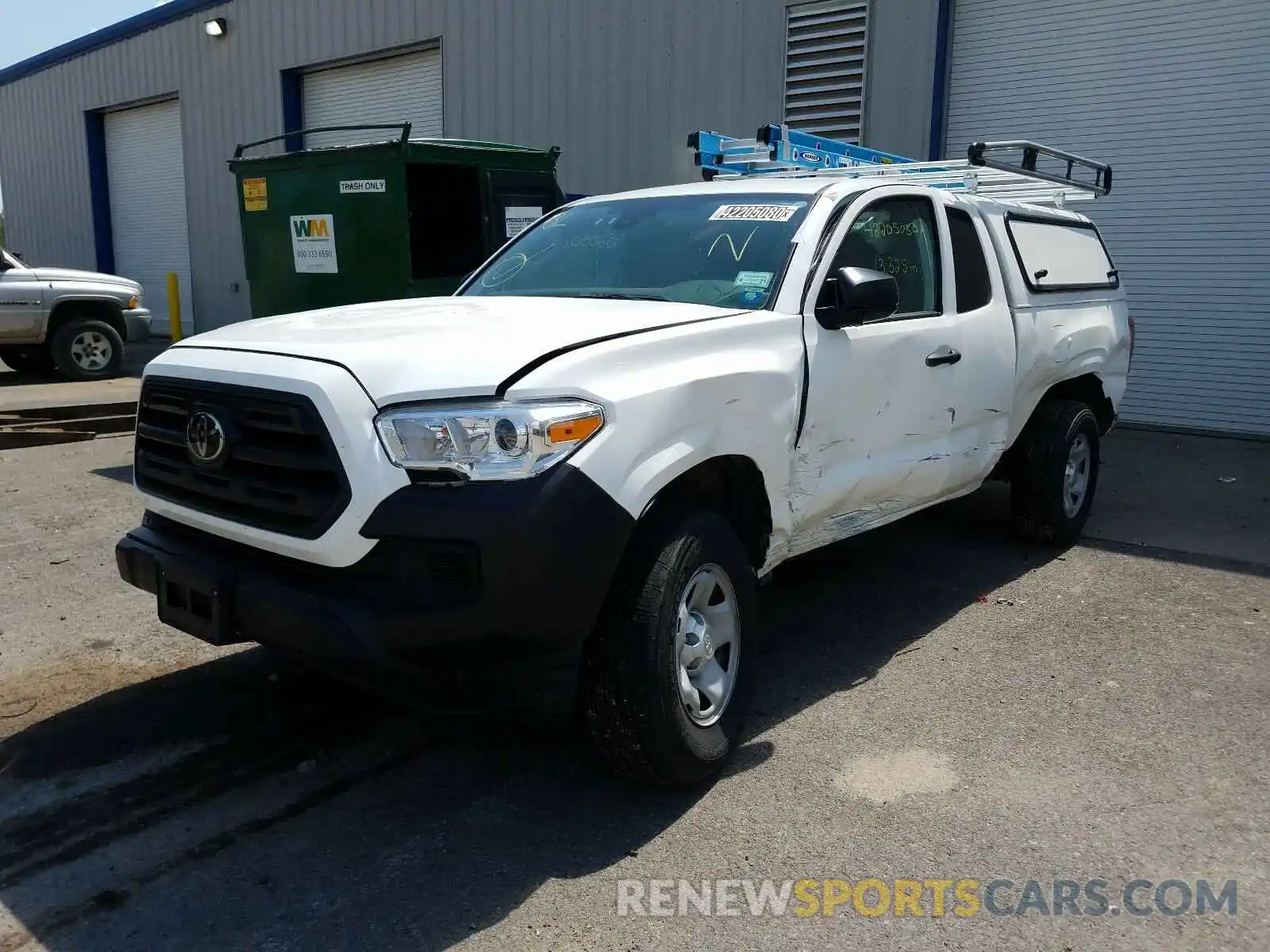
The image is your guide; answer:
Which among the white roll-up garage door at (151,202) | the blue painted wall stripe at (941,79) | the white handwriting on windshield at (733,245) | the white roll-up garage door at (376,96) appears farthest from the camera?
the white roll-up garage door at (151,202)

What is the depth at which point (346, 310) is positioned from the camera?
3.97 meters

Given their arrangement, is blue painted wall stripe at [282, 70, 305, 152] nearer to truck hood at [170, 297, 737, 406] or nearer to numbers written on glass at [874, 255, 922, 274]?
numbers written on glass at [874, 255, 922, 274]

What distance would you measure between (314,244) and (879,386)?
516 cm

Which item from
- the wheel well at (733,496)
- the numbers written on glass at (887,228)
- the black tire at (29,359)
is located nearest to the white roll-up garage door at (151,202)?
the black tire at (29,359)

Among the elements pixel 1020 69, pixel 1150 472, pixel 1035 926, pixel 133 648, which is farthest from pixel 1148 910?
pixel 1020 69

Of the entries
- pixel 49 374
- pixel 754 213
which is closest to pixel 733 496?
pixel 754 213

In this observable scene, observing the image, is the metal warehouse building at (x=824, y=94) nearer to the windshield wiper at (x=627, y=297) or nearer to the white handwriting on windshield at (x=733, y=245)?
the white handwriting on windshield at (x=733, y=245)

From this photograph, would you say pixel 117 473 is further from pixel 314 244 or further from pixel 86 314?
pixel 86 314

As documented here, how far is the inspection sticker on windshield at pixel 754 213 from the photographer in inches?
163

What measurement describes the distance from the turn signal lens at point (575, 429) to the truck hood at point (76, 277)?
11.8 m

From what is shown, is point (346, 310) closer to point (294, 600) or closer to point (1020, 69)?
point (294, 600)

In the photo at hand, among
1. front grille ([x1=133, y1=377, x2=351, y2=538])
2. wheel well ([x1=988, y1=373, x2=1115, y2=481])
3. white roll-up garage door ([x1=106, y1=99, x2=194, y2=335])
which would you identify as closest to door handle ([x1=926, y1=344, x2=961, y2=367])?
wheel well ([x1=988, y1=373, x2=1115, y2=481])

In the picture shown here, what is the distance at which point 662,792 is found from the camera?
3.33 meters

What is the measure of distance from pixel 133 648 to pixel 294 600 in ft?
6.69
